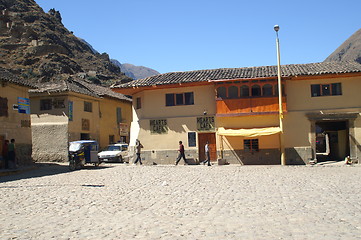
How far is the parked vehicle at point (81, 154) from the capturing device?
2142 cm

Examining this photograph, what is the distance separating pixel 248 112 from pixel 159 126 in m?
5.97

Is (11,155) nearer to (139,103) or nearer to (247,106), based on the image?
(139,103)

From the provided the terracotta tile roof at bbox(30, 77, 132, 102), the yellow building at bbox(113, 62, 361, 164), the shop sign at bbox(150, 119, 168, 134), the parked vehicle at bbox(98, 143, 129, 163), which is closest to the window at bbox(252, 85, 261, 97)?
the yellow building at bbox(113, 62, 361, 164)

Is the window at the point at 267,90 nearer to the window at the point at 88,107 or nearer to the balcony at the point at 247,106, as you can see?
the balcony at the point at 247,106

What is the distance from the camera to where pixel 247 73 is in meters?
25.5

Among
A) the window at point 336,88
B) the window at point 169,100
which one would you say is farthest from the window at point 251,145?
the window at point 336,88

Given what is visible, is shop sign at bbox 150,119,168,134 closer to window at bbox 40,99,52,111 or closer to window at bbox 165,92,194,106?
window at bbox 165,92,194,106

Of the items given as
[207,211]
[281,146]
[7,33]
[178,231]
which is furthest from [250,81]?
[7,33]

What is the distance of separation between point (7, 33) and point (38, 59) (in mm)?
16089

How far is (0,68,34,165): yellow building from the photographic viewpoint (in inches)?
845

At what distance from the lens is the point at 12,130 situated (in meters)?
22.3

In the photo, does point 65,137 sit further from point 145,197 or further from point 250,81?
point 145,197

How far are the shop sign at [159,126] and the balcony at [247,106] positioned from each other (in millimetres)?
3721

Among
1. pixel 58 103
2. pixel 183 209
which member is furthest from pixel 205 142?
pixel 183 209
